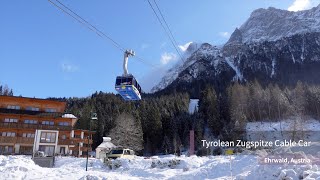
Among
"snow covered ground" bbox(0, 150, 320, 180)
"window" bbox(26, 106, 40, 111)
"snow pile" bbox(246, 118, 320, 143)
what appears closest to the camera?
"snow covered ground" bbox(0, 150, 320, 180)

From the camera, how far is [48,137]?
60781mm

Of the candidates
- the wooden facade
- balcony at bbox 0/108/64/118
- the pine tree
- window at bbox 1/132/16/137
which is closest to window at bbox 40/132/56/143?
the wooden facade

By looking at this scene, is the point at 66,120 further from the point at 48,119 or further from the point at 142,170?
the point at 142,170

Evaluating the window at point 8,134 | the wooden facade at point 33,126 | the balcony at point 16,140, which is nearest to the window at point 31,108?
the wooden facade at point 33,126

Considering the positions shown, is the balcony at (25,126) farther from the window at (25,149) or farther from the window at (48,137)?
the window at (25,149)

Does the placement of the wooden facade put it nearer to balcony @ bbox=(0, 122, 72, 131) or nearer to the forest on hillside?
balcony @ bbox=(0, 122, 72, 131)

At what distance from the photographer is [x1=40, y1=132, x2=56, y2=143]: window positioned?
60.3 meters

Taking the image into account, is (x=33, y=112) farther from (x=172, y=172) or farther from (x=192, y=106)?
(x=192, y=106)

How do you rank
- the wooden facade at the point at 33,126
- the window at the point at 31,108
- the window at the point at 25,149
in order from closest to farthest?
the window at the point at 25,149, the wooden facade at the point at 33,126, the window at the point at 31,108

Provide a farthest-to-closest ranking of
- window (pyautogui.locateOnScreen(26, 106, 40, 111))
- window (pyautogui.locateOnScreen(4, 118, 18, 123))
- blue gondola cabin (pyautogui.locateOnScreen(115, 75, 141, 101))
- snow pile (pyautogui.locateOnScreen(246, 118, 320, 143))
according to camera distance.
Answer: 1. snow pile (pyautogui.locateOnScreen(246, 118, 320, 143))
2. window (pyautogui.locateOnScreen(26, 106, 40, 111))
3. window (pyautogui.locateOnScreen(4, 118, 18, 123))
4. blue gondola cabin (pyautogui.locateOnScreen(115, 75, 141, 101))

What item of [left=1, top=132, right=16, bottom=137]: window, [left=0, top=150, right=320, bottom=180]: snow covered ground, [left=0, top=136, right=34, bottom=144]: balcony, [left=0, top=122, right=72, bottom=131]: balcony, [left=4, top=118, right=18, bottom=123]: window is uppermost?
[left=4, top=118, right=18, bottom=123]: window

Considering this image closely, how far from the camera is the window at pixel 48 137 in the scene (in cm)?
6028

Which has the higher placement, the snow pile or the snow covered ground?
the snow pile

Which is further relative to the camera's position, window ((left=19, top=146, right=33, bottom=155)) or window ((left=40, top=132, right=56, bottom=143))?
window ((left=40, top=132, right=56, bottom=143))
